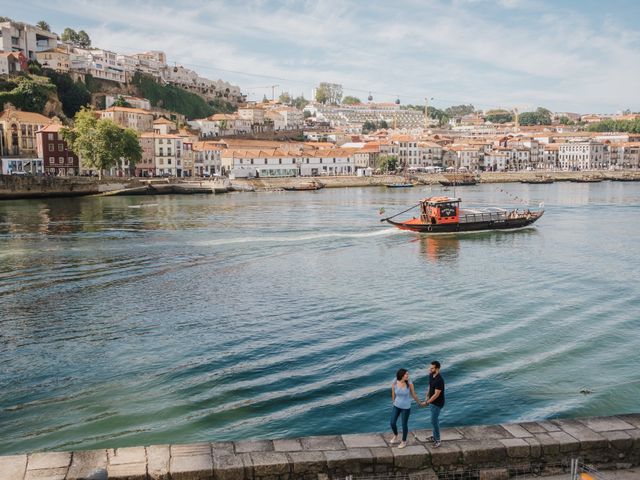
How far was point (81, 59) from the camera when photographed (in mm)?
134250

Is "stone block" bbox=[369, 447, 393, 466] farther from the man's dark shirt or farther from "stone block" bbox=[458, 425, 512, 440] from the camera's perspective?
"stone block" bbox=[458, 425, 512, 440]

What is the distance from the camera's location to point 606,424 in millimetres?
10320

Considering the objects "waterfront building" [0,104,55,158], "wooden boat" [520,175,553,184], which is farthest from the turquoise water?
"wooden boat" [520,175,553,184]

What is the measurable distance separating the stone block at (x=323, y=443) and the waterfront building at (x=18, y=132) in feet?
289

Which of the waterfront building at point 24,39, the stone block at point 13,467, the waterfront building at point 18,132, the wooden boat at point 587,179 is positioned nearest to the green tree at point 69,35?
the waterfront building at point 24,39

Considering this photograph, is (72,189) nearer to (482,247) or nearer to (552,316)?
(482,247)

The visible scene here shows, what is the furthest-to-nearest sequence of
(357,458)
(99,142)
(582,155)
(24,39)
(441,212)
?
(582,155) < (24,39) < (99,142) < (441,212) < (357,458)

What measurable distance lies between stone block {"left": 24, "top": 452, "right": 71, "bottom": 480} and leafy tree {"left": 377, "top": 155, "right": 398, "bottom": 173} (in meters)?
121

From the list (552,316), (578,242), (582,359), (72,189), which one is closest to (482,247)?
(578,242)

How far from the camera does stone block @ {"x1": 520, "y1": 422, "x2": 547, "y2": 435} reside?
10.0m

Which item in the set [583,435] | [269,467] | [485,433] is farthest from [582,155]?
[269,467]

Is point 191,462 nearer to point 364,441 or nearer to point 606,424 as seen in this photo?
point 364,441

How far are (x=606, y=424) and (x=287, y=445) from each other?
5.11 m

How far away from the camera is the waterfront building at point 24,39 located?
116 meters
